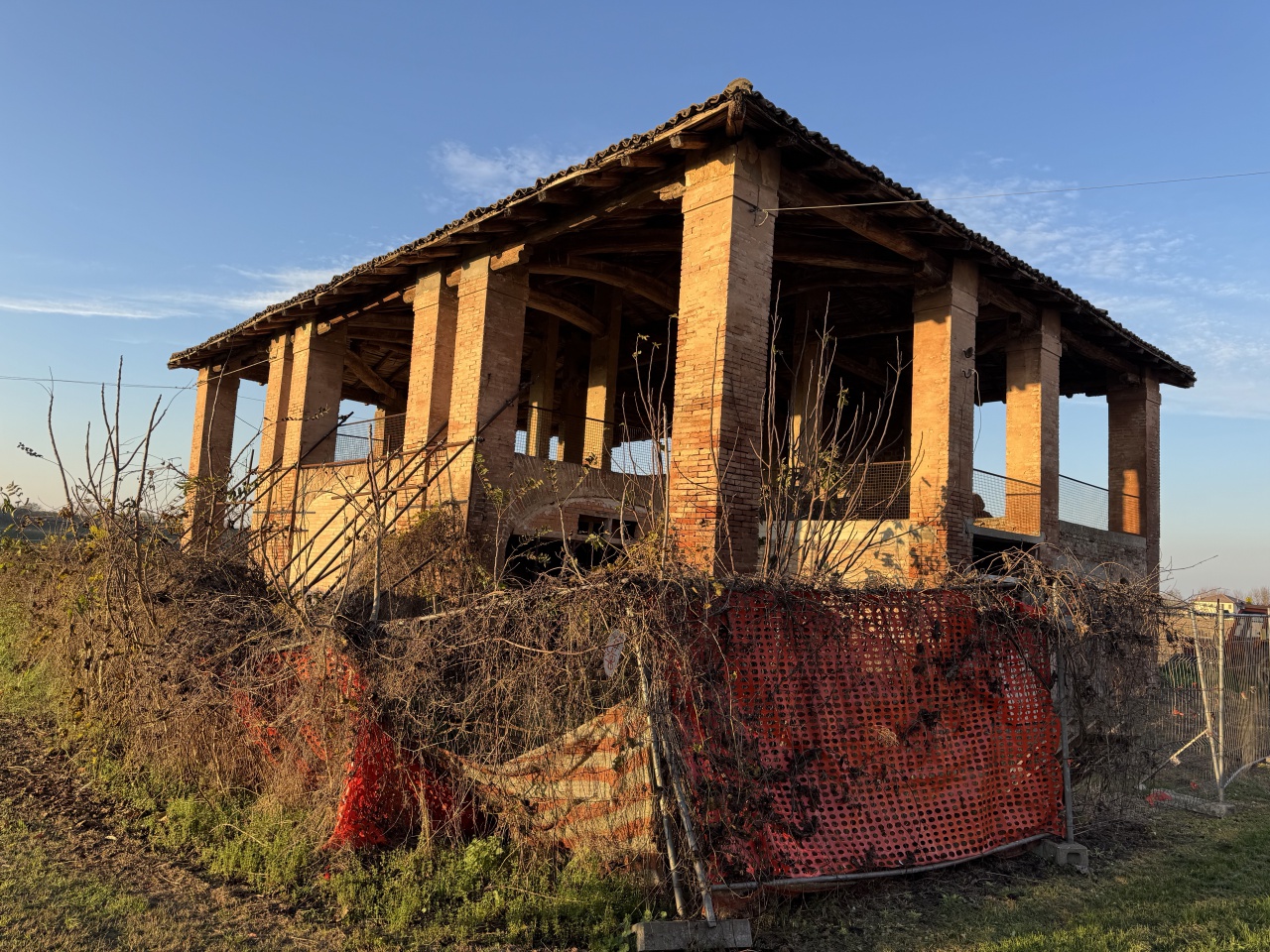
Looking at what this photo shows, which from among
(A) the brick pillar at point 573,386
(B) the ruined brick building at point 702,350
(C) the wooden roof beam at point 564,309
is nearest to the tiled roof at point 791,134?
(B) the ruined brick building at point 702,350

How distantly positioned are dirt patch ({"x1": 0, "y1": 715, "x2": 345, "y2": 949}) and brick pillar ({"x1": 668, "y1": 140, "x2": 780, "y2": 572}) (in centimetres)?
520

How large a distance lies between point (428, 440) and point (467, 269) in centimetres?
263

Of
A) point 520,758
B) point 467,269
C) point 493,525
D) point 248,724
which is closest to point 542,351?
point 467,269

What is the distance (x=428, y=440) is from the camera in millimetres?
12992

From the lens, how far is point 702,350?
945 centimetres

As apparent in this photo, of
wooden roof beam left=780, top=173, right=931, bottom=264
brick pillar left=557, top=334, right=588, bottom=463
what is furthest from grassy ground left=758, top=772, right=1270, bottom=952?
brick pillar left=557, top=334, right=588, bottom=463

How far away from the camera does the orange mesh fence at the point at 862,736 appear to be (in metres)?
4.84

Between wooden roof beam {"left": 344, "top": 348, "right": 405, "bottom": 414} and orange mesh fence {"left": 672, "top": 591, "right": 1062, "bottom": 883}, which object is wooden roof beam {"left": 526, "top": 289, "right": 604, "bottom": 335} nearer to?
wooden roof beam {"left": 344, "top": 348, "right": 405, "bottom": 414}

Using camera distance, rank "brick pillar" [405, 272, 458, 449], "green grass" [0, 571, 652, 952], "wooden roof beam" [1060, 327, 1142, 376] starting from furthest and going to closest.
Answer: "wooden roof beam" [1060, 327, 1142, 376] < "brick pillar" [405, 272, 458, 449] < "green grass" [0, 571, 652, 952]

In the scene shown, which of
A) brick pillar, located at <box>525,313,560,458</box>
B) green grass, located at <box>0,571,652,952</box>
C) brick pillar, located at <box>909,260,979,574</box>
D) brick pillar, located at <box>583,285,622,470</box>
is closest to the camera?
green grass, located at <box>0,571,652,952</box>

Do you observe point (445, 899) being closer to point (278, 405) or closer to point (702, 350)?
point (702, 350)

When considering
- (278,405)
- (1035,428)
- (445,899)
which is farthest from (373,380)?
(445,899)

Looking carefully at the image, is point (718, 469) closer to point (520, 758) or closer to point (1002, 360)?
point (520, 758)

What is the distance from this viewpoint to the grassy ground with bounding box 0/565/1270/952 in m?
4.60
